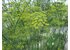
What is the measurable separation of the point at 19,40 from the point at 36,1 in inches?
23.6

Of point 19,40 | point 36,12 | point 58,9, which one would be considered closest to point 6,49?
point 19,40

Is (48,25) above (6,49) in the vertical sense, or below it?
above

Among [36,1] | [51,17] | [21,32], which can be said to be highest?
[36,1]

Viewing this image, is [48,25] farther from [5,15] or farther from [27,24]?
[5,15]

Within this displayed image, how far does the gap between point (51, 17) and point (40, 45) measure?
1.40 feet

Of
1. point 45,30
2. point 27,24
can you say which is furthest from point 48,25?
point 27,24

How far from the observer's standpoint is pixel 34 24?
10.5ft

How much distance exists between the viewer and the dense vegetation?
3188mm

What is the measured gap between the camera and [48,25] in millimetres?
3201

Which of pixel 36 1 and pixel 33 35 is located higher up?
pixel 36 1

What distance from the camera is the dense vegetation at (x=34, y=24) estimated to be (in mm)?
3188

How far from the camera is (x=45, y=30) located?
10.5 feet

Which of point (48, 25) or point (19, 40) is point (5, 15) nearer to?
point (19, 40)

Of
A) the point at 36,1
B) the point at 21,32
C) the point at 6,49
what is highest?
the point at 36,1
